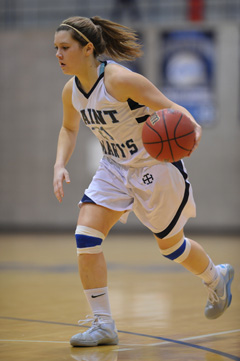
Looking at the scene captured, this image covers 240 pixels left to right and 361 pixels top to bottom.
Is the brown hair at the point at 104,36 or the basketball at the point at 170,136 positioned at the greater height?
the brown hair at the point at 104,36

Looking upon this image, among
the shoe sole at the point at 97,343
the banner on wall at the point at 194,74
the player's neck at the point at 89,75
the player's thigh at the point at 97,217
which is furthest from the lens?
the banner on wall at the point at 194,74

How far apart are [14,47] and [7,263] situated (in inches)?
329

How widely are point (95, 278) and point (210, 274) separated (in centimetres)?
97

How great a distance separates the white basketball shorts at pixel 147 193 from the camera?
4059 mm

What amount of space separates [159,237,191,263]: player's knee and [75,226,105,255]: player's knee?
0.59 m

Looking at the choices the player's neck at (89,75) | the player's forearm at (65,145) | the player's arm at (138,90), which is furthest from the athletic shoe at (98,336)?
the player's neck at (89,75)

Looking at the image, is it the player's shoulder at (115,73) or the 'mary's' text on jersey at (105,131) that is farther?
the 'mary's' text on jersey at (105,131)

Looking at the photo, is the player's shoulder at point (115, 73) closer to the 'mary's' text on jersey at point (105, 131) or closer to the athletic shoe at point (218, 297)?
the 'mary's' text on jersey at point (105, 131)

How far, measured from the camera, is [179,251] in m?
4.28

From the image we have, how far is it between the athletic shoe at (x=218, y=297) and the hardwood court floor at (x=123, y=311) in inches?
4.4

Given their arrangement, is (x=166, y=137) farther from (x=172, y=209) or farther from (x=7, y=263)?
(x=7, y=263)

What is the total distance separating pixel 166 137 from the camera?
3.63 metres

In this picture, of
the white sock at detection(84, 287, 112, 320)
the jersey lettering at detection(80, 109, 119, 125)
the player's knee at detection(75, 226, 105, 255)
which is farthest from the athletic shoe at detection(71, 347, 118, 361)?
the jersey lettering at detection(80, 109, 119, 125)

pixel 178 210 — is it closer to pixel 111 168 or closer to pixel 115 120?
pixel 111 168
